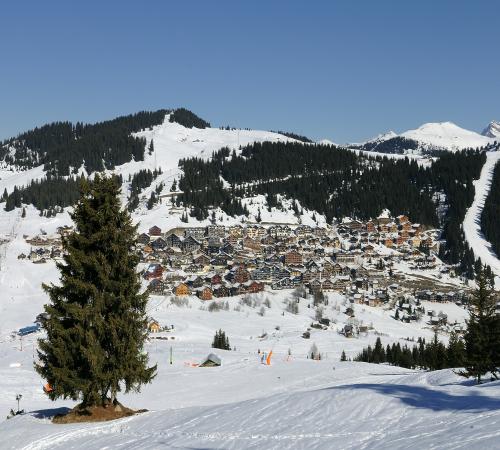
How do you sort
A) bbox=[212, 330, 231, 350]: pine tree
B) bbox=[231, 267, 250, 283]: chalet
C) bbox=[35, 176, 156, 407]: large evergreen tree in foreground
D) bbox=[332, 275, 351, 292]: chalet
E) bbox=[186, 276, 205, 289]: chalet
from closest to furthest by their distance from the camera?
bbox=[35, 176, 156, 407]: large evergreen tree in foreground < bbox=[212, 330, 231, 350]: pine tree < bbox=[186, 276, 205, 289]: chalet < bbox=[231, 267, 250, 283]: chalet < bbox=[332, 275, 351, 292]: chalet

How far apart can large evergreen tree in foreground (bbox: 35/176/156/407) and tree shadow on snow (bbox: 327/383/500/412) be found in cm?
912

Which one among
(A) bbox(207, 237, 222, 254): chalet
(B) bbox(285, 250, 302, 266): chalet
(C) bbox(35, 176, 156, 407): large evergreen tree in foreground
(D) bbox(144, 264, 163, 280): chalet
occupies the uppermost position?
(A) bbox(207, 237, 222, 254): chalet

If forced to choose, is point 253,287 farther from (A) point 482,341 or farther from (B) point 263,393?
(A) point 482,341

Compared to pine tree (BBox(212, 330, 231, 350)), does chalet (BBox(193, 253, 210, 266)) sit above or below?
above

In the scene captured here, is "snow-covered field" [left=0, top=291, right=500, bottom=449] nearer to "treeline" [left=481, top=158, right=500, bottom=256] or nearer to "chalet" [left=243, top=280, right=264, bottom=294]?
"chalet" [left=243, top=280, right=264, bottom=294]

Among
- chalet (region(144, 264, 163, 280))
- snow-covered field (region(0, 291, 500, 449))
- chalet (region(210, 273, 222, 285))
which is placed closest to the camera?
snow-covered field (region(0, 291, 500, 449))

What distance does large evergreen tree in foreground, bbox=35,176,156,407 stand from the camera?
21844 millimetres

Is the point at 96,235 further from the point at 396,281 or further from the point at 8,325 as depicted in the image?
the point at 396,281

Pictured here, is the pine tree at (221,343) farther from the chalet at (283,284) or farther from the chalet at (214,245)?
the chalet at (214,245)

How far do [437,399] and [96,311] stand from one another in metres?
13.0

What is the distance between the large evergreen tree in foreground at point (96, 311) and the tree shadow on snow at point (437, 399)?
9.12 m

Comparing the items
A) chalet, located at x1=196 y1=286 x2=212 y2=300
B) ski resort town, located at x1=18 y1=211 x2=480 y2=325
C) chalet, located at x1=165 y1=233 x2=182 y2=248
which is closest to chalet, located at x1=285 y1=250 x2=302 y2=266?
ski resort town, located at x1=18 y1=211 x2=480 y2=325

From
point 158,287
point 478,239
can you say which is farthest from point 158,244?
point 478,239

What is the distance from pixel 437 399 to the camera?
1734 centimetres
